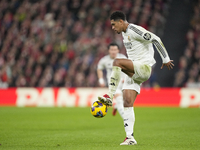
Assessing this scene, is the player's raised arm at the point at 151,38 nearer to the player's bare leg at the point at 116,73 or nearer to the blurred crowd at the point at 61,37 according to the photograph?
the player's bare leg at the point at 116,73

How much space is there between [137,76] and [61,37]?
1502 cm

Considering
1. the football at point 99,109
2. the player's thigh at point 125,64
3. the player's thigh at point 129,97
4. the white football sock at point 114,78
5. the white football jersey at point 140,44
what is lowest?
the football at point 99,109

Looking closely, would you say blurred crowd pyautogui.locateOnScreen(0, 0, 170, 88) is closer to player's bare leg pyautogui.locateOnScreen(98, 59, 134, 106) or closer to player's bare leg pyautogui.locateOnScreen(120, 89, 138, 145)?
player's bare leg pyautogui.locateOnScreen(120, 89, 138, 145)

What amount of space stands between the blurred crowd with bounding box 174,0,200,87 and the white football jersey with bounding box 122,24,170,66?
39.6 feet

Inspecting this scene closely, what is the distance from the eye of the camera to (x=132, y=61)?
19.8 feet

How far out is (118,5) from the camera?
2184cm

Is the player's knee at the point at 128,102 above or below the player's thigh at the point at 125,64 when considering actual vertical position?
below

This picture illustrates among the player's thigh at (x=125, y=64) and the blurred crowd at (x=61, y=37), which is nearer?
the player's thigh at (x=125, y=64)

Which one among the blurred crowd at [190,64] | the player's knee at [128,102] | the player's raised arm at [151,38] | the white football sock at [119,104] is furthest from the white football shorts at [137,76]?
the blurred crowd at [190,64]

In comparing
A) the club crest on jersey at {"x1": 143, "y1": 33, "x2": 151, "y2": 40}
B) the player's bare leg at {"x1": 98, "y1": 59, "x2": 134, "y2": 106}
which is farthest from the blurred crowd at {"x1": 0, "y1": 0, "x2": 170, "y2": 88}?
the player's bare leg at {"x1": 98, "y1": 59, "x2": 134, "y2": 106}

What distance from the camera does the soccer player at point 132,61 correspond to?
5.90m

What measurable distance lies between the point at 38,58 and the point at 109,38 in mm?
4349

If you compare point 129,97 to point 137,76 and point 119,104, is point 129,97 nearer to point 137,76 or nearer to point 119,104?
point 137,76

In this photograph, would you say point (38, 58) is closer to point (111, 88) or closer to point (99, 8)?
→ point (99, 8)
